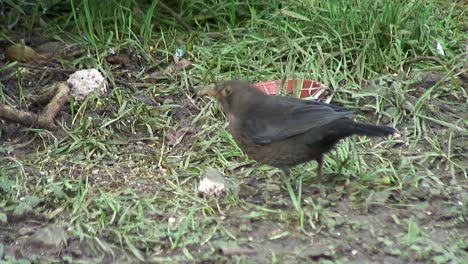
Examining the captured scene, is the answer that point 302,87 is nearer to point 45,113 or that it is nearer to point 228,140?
point 228,140

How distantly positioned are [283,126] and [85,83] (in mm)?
1608

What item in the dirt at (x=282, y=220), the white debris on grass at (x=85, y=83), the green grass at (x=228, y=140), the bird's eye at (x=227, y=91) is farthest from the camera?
the white debris on grass at (x=85, y=83)

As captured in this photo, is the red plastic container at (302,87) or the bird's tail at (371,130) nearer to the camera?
the bird's tail at (371,130)

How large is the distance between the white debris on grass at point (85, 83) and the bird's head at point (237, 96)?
1.10 meters

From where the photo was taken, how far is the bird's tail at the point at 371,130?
16.2 feet

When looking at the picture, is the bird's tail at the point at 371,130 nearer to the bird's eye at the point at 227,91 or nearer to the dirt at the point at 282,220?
the dirt at the point at 282,220

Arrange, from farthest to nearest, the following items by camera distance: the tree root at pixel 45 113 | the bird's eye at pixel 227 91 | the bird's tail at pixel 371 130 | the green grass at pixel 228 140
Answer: the tree root at pixel 45 113
the bird's eye at pixel 227 91
the bird's tail at pixel 371 130
the green grass at pixel 228 140

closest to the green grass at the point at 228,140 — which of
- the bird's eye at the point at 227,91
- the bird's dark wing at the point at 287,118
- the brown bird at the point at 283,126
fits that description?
the brown bird at the point at 283,126

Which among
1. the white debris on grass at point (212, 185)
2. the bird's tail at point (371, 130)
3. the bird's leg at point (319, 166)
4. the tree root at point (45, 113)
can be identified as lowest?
the tree root at point (45, 113)

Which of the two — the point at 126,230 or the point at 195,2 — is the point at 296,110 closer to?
the point at 126,230

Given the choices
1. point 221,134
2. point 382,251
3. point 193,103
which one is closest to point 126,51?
point 193,103

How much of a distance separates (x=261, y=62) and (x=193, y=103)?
2.07 ft

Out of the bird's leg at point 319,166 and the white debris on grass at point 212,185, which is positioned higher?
the bird's leg at point 319,166

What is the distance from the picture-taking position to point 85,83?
245 inches
